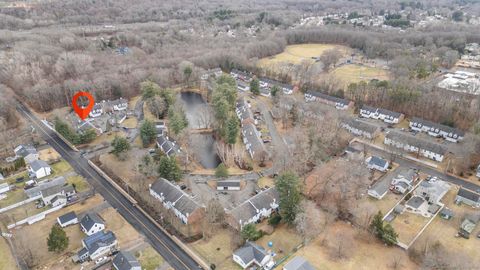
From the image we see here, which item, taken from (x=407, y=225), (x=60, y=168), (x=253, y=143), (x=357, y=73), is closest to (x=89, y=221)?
(x=60, y=168)

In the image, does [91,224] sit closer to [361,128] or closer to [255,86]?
[361,128]

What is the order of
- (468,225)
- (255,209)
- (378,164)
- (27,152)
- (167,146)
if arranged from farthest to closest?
(167,146) < (27,152) < (378,164) < (255,209) < (468,225)

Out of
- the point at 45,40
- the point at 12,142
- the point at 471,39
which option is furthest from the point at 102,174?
the point at 471,39

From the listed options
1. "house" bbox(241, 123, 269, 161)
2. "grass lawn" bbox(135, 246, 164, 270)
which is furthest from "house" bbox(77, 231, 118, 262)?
"house" bbox(241, 123, 269, 161)

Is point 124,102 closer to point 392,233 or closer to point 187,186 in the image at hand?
point 187,186

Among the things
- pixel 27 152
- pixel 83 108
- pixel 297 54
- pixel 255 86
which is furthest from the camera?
pixel 297 54

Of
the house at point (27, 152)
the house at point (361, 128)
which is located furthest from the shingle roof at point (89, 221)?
the house at point (361, 128)

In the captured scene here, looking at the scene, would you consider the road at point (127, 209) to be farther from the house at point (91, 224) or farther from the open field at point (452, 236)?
the open field at point (452, 236)
